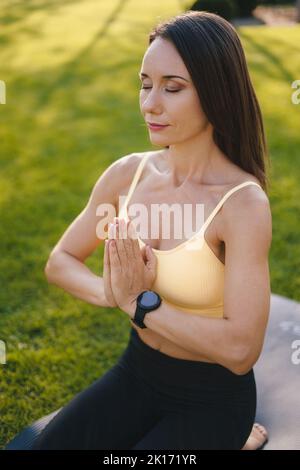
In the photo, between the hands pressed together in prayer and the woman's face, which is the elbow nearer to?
the hands pressed together in prayer

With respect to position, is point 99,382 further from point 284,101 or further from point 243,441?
point 284,101

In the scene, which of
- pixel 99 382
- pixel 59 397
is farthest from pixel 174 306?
pixel 59 397

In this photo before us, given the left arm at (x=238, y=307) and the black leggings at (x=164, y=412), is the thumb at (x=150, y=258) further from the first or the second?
the black leggings at (x=164, y=412)

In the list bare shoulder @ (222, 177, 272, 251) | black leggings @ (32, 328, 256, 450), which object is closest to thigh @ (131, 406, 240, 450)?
black leggings @ (32, 328, 256, 450)

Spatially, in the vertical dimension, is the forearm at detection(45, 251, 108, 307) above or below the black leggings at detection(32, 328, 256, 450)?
above

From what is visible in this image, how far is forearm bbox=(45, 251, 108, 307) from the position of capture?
7.88 ft

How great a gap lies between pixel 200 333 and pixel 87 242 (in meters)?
0.79

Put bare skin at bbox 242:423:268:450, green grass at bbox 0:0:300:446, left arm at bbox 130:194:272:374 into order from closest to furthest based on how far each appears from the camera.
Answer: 1. left arm at bbox 130:194:272:374
2. bare skin at bbox 242:423:268:450
3. green grass at bbox 0:0:300:446

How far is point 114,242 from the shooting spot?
80.3 inches

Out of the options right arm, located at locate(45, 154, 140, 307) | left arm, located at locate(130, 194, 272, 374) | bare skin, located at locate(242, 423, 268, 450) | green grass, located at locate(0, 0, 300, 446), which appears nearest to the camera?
left arm, located at locate(130, 194, 272, 374)

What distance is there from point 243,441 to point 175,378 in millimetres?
354

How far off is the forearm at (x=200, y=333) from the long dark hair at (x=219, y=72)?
658mm

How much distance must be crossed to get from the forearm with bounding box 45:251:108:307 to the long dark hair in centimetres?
82

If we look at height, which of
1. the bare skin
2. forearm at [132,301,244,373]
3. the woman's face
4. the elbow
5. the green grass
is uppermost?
the woman's face
